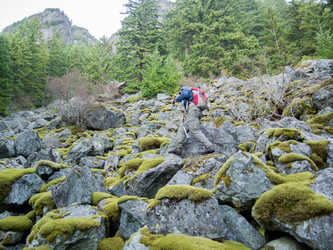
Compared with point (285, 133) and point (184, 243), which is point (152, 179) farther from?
point (285, 133)

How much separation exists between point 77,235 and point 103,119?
48.2 ft

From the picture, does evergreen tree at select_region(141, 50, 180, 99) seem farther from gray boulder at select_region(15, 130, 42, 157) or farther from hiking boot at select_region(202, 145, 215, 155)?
hiking boot at select_region(202, 145, 215, 155)

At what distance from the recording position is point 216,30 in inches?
1217

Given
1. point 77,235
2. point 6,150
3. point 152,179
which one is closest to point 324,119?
point 152,179

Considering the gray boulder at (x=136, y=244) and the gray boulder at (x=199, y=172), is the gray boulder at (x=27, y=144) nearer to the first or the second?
the gray boulder at (x=199, y=172)

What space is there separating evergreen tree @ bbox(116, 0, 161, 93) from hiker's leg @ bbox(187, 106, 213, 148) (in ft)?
85.3

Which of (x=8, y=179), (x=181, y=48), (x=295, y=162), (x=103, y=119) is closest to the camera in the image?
(x=295, y=162)

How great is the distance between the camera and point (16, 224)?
5043 mm

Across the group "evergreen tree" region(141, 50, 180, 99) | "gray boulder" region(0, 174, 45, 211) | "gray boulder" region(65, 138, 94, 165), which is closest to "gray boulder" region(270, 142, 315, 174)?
"gray boulder" region(0, 174, 45, 211)

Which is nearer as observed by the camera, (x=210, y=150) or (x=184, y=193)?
(x=184, y=193)

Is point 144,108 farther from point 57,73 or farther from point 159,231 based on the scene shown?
point 57,73

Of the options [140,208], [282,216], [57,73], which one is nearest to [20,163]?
[140,208]

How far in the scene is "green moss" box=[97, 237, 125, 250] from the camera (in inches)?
158

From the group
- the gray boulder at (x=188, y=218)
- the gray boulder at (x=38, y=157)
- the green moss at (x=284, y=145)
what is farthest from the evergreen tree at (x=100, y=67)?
the gray boulder at (x=188, y=218)
